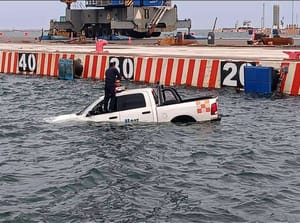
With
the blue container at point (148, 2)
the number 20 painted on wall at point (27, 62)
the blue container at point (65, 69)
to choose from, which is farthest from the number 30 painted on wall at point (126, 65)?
the blue container at point (148, 2)

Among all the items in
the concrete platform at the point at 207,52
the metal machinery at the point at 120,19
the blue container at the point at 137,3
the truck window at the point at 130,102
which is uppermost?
the blue container at the point at 137,3

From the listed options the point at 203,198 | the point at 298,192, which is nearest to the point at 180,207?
the point at 203,198

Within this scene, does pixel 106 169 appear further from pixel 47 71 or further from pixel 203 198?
pixel 47 71

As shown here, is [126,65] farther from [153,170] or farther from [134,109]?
[153,170]

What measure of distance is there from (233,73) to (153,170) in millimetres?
16744

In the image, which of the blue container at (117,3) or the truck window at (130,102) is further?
the blue container at (117,3)

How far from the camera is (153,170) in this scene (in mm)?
13578

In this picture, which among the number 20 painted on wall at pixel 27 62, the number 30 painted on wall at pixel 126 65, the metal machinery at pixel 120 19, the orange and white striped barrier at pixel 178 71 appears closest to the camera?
the orange and white striped barrier at pixel 178 71

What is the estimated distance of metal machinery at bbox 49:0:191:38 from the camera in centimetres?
6725

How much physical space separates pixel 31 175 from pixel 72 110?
1036 centimetres

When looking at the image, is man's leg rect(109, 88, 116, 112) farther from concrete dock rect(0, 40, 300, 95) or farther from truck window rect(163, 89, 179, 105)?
concrete dock rect(0, 40, 300, 95)

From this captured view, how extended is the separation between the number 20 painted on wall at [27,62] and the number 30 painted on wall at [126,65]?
7.90 metres

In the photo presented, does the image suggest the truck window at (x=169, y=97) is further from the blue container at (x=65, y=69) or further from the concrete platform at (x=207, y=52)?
the blue container at (x=65, y=69)

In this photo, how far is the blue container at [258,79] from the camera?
27312mm
